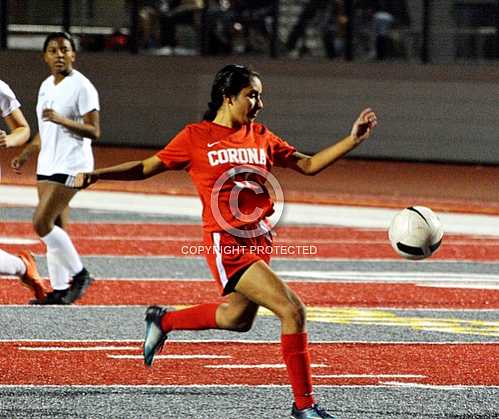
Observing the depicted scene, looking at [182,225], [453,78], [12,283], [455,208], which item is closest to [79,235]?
[182,225]

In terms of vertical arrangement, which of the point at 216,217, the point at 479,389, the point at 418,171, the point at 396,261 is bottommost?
the point at 418,171

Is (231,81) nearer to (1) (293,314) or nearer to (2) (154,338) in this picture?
(1) (293,314)

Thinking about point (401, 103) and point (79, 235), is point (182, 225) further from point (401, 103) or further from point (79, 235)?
point (401, 103)

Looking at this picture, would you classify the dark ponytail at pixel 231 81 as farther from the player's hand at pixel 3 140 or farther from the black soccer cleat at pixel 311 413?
the player's hand at pixel 3 140

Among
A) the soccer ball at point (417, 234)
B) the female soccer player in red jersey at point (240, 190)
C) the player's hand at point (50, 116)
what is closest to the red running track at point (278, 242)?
the player's hand at point (50, 116)

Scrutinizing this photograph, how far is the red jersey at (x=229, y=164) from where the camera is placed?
8.85 metres

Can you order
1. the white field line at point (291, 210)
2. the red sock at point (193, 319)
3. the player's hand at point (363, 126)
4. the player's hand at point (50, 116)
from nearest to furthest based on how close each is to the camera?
the player's hand at point (363, 126)
the red sock at point (193, 319)
the player's hand at point (50, 116)
the white field line at point (291, 210)

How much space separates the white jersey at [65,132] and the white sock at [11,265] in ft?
3.32

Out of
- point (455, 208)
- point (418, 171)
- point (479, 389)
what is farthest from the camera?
point (418, 171)

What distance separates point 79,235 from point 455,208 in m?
5.75

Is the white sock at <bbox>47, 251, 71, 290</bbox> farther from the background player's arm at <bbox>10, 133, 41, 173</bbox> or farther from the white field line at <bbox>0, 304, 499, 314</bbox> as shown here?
the background player's arm at <bbox>10, 133, 41, 173</bbox>

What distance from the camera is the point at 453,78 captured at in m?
27.4

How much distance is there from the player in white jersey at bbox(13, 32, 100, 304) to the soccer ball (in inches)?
140

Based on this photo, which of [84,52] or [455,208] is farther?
[84,52]
